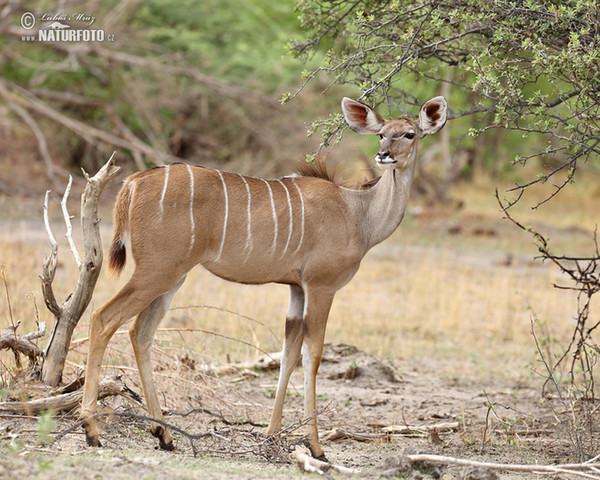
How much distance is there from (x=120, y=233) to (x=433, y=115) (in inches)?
73.1

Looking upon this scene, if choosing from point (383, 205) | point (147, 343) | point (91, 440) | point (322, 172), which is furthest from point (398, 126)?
point (91, 440)

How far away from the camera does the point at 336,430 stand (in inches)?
202

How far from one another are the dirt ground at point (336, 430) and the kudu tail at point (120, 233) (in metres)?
0.81

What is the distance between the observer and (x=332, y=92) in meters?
16.3

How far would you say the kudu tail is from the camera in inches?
170

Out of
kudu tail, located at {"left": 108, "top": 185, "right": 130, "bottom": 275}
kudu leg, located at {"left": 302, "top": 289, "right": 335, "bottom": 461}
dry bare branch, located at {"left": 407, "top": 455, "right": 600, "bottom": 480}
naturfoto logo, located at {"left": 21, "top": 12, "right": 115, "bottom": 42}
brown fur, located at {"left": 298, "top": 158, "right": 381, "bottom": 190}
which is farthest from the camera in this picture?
naturfoto logo, located at {"left": 21, "top": 12, "right": 115, "bottom": 42}

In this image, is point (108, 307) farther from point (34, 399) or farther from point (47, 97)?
point (47, 97)

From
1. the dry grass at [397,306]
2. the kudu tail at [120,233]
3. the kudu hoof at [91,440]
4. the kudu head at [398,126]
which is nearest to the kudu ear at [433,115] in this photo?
the kudu head at [398,126]

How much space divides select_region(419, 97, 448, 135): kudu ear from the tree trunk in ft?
5.59

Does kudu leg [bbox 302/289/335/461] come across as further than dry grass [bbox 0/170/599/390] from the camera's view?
No

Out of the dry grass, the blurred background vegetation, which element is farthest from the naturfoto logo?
the dry grass

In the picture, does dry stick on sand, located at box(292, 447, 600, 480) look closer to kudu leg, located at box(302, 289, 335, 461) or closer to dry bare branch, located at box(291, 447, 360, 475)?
dry bare branch, located at box(291, 447, 360, 475)

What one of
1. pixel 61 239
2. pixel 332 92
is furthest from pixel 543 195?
pixel 61 239

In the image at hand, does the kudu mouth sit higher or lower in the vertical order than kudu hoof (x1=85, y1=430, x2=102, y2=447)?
higher
